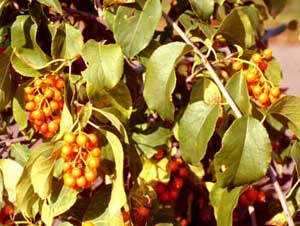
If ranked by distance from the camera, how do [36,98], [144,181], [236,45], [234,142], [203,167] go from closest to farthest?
1. [234,142]
2. [36,98]
3. [236,45]
4. [144,181]
5. [203,167]

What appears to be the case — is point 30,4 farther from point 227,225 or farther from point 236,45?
point 227,225

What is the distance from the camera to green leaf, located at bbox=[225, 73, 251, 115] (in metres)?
1.19

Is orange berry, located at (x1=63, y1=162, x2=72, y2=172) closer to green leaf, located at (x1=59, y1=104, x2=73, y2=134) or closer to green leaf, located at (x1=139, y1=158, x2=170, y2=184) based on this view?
green leaf, located at (x1=59, y1=104, x2=73, y2=134)

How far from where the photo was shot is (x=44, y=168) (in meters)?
1.17

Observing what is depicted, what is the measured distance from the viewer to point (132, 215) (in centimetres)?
132

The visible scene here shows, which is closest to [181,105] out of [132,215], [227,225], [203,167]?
[203,167]

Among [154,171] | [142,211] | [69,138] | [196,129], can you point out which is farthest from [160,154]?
[69,138]

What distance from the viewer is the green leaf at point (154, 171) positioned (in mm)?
1493

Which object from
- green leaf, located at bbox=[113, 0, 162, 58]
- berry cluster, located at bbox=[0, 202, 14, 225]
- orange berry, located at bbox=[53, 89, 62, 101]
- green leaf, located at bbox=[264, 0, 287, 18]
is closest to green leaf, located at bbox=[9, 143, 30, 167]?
berry cluster, located at bbox=[0, 202, 14, 225]

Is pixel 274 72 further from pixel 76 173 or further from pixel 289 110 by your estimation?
pixel 76 173

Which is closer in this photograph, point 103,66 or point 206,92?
point 103,66

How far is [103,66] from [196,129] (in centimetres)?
18

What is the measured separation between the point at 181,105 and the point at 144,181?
0.60ft

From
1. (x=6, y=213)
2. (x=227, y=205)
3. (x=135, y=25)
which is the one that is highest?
(x=135, y=25)
